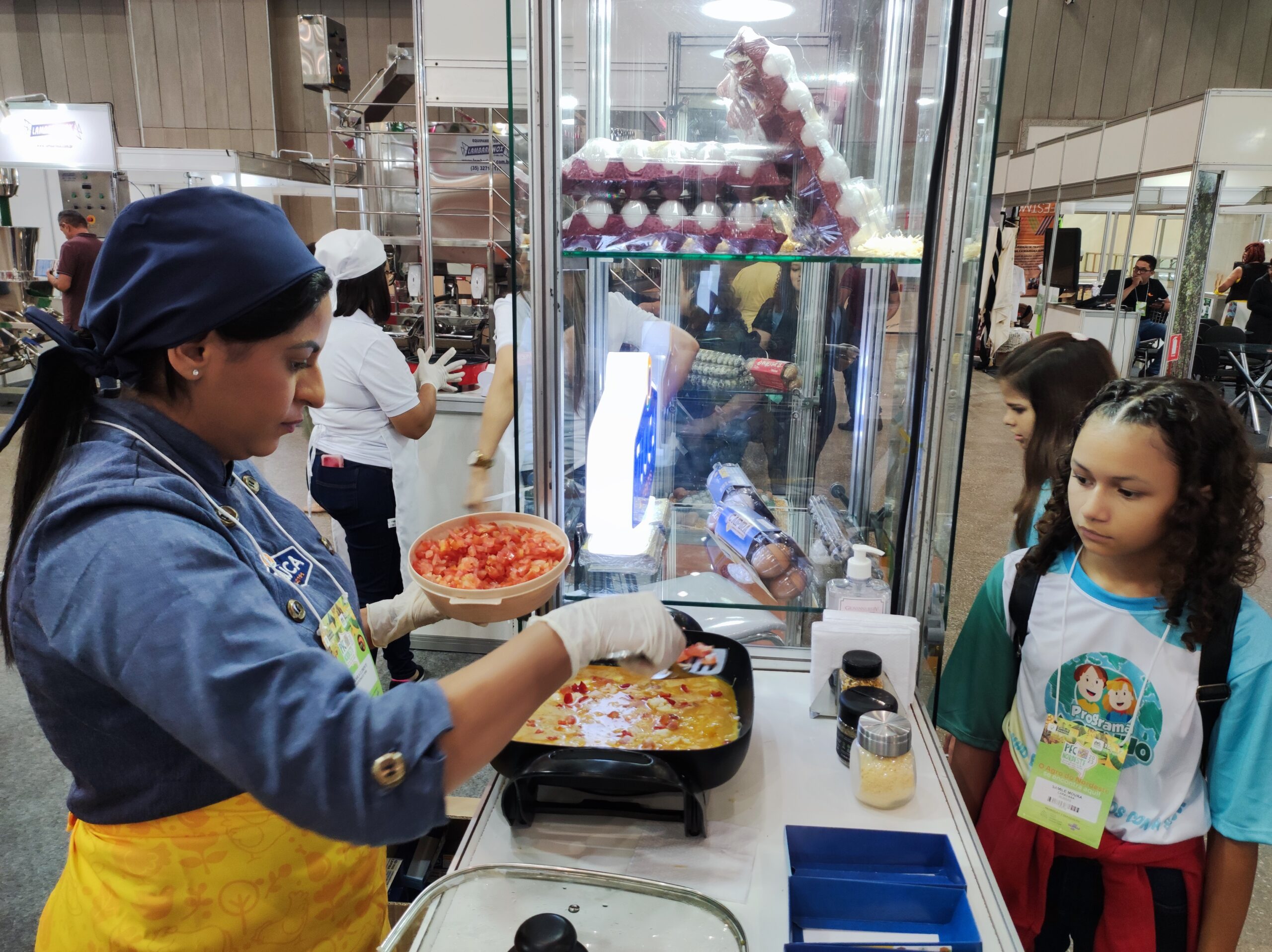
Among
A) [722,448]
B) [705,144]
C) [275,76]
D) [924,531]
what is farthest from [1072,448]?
[275,76]

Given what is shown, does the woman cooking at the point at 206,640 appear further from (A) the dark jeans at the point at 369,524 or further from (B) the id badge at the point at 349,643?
(A) the dark jeans at the point at 369,524

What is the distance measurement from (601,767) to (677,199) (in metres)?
0.88

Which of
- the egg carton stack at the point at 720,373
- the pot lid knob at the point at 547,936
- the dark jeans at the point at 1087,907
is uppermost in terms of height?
the egg carton stack at the point at 720,373

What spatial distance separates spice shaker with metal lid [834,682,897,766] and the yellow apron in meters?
0.70

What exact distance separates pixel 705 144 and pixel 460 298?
5.33 metres

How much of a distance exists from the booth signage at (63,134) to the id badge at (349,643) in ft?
29.0

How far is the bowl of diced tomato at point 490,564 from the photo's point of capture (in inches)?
44.7

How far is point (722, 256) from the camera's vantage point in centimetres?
132

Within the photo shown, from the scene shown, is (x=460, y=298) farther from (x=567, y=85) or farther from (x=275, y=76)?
(x=275, y=76)

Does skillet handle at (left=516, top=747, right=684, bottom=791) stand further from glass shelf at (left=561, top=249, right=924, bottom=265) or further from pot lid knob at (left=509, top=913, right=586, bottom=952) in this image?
glass shelf at (left=561, top=249, right=924, bottom=265)

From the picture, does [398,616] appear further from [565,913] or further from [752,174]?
[752,174]

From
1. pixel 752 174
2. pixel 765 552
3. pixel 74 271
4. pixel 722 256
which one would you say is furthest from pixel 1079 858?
pixel 74 271

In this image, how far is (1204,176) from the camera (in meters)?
5.65

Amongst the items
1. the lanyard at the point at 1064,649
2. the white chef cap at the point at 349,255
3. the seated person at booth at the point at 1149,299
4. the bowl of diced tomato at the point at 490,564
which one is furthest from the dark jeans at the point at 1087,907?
the seated person at booth at the point at 1149,299
